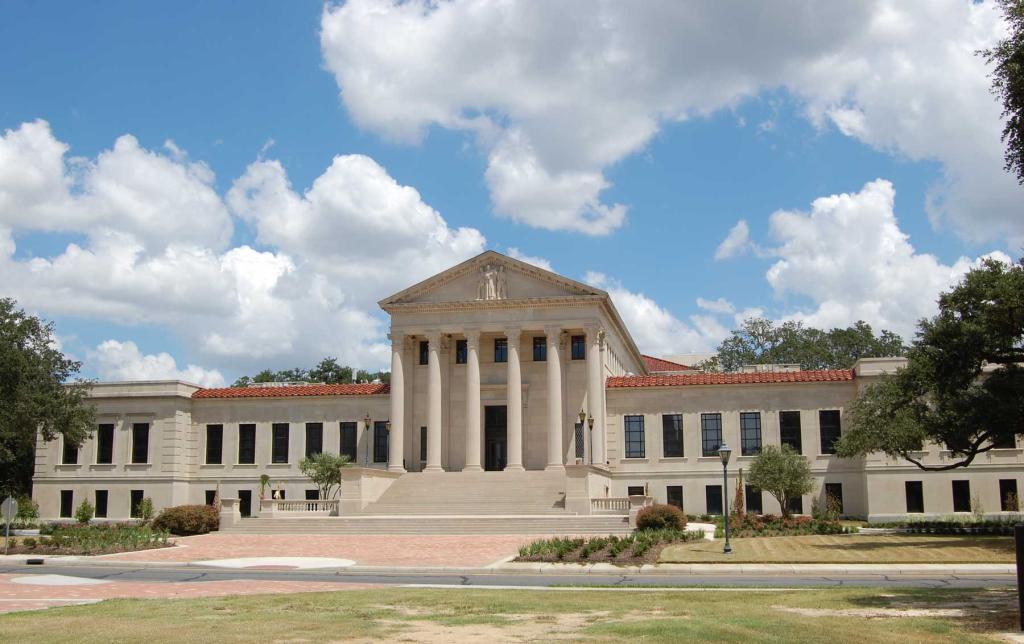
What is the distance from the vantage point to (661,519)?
36.8m

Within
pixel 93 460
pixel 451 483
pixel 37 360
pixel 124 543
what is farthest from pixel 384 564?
pixel 93 460

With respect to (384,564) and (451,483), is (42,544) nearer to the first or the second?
(384,564)

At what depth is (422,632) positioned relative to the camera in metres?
13.7

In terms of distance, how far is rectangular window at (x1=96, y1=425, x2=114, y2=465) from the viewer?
194ft

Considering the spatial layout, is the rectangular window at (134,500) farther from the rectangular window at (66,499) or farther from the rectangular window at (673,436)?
the rectangular window at (673,436)

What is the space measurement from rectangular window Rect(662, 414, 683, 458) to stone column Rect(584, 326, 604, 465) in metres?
3.81

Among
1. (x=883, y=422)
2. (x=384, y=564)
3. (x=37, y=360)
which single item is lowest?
(x=384, y=564)

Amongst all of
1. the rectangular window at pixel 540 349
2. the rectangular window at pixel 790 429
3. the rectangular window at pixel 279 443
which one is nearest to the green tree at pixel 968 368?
the rectangular window at pixel 790 429

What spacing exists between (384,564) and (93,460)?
37959 mm

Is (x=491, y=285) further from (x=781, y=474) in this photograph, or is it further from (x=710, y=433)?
(x=781, y=474)

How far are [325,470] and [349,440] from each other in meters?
7.13

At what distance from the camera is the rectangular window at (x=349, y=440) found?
57812mm

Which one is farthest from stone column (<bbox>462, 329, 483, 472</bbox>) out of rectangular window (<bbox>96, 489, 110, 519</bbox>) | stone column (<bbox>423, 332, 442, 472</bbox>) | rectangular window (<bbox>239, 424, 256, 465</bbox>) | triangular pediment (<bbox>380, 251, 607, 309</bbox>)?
rectangular window (<bbox>96, 489, 110, 519</bbox>)

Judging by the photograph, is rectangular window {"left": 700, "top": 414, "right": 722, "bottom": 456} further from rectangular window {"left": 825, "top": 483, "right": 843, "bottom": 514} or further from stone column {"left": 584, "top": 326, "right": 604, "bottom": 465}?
rectangular window {"left": 825, "top": 483, "right": 843, "bottom": 514}
